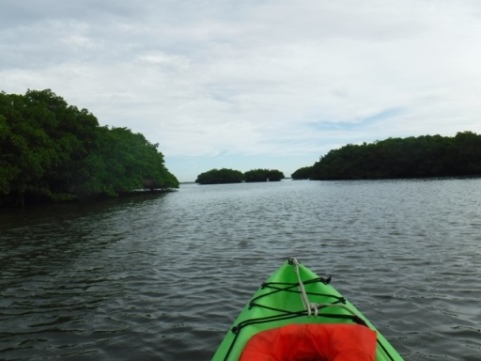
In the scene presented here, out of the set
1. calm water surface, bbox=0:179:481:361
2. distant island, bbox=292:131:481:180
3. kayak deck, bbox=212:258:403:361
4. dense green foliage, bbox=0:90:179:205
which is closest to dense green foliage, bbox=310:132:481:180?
distant island, bbox=292:131:481:180

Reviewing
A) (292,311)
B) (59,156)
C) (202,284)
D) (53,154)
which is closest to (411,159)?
(59,156)

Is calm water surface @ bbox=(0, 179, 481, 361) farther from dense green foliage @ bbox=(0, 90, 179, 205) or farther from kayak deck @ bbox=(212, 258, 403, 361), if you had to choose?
dense green foliage @ bbox=(0, 90, 179, 205)

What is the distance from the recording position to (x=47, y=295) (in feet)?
32.4

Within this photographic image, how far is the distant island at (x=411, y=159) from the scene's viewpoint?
110m

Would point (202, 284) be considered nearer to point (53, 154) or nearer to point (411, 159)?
point (53, 154)

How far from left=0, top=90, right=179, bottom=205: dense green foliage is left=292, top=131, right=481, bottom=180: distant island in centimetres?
9350

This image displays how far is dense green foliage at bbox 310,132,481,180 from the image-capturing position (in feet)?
362

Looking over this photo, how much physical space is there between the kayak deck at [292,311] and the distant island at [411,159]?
116390 mm

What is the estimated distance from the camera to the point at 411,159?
415 feet

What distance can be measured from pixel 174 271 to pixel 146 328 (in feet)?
15.4

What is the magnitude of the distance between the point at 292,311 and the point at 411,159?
13342cm

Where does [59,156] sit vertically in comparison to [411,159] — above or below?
below

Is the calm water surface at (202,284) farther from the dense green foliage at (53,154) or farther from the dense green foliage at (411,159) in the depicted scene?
the dense green foliage at (411,159)

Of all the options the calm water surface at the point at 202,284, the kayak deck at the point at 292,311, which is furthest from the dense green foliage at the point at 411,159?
the kayak deck at the point at 292,311
